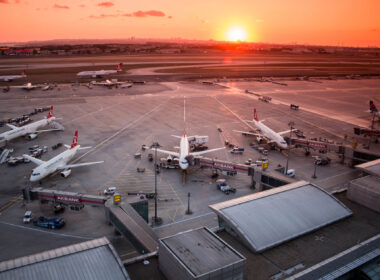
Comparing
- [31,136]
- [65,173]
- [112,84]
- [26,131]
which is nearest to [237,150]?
[65,173]

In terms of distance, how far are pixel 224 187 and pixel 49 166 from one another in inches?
1161

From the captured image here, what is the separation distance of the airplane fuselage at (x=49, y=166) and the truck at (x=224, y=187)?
92.1 ft

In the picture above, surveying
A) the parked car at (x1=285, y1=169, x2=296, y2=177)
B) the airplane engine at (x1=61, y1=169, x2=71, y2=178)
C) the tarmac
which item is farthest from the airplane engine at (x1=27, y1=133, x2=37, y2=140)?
the parked car at (x1=285, y1=169, x2=296, y2=177)

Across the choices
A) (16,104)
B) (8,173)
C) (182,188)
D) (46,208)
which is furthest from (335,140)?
(16,104)

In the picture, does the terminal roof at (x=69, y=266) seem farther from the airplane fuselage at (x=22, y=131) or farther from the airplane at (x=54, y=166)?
the airplane fuselage at (x=22, y=131)

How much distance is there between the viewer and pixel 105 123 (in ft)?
306

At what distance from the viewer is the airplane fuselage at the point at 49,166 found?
169 feet

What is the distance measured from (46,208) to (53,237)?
7.97 metres

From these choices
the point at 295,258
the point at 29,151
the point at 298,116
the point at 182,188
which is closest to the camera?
the point at 295,258

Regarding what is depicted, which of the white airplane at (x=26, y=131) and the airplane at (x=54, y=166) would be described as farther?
the white airplane at (x=26, y=131)

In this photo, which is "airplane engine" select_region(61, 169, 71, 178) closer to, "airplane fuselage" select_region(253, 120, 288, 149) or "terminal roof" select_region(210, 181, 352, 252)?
"terminal roof" select_region(210, 181, 352, 252)

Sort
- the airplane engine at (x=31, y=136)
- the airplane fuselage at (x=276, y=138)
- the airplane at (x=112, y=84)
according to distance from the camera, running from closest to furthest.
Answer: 1. the airplane fuselage at (x=276, y=138)
2. the airplane engine at (x=31, y=136)
3. the airplane at (x=112, y=84)

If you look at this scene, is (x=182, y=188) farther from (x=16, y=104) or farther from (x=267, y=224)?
(x=16, y=104)

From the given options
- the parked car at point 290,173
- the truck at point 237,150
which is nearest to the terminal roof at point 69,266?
the parked car at point 290,173
